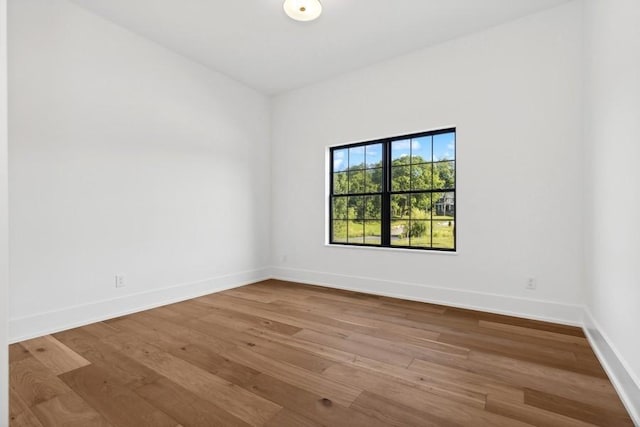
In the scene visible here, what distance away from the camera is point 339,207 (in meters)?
4.46

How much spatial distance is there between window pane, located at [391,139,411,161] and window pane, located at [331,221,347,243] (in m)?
1.16

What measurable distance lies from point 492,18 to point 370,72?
55.7 inches

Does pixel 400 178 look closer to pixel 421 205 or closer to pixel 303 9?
pixel 421 205

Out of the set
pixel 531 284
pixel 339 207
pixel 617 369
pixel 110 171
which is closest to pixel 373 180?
pixel 339 207

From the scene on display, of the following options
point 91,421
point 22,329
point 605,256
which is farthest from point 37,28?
point 605,256

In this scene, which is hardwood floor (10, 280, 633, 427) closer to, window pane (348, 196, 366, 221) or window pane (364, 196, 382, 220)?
window pane (364, 196, 382, 220)

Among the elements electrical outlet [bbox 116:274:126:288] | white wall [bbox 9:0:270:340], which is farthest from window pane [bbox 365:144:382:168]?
electrical outlet [bbox 116:274:126:288]

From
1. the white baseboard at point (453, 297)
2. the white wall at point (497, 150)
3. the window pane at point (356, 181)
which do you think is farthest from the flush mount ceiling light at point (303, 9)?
the white baseboard at point (453, 297)

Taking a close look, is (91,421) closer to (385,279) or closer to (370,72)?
(385,279)

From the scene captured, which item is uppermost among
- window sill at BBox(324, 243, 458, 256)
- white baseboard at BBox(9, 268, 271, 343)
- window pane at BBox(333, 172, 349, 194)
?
window pane at BBox(333, 172, 349, 194)

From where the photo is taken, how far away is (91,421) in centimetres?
150

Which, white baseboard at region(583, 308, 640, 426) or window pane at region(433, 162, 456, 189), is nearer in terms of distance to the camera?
white baseboard at region(583, 308, 640, 426)

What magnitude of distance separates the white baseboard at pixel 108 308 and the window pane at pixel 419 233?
2422mm

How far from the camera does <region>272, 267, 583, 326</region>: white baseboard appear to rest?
2855 millimetres
